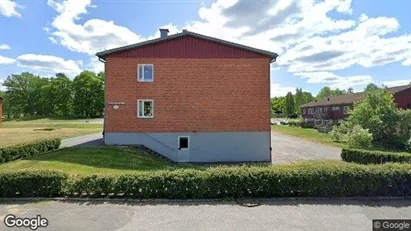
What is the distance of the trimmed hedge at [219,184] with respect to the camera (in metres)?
9.22

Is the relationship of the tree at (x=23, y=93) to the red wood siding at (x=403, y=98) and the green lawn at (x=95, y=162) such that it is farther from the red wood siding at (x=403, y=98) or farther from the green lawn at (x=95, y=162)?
the red wood siding at (x=403, y=98)

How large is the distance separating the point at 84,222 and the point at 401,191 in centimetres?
999

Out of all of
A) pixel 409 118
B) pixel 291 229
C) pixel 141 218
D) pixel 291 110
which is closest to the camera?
pixel 291 229

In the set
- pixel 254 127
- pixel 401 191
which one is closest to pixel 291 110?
pixel 254 127

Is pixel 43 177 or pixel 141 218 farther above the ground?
pixel 43 177

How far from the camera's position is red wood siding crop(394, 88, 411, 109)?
43594 mm

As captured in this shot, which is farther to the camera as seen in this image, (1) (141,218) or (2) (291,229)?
(1) (141,218)

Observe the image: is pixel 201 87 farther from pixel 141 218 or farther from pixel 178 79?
pixel 141 218

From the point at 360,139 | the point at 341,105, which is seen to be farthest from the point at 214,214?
the point at 341,105

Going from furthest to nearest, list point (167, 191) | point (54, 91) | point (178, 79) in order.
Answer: point (54, 91) < point (178, 79) < point (167, 191)

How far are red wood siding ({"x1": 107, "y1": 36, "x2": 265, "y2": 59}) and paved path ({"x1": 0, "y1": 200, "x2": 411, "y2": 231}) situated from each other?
1260 cm

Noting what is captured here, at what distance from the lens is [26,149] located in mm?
17875

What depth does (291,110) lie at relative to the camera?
308 feet

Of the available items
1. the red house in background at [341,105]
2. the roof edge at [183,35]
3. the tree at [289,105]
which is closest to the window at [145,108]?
the roof edge at [183,35]
